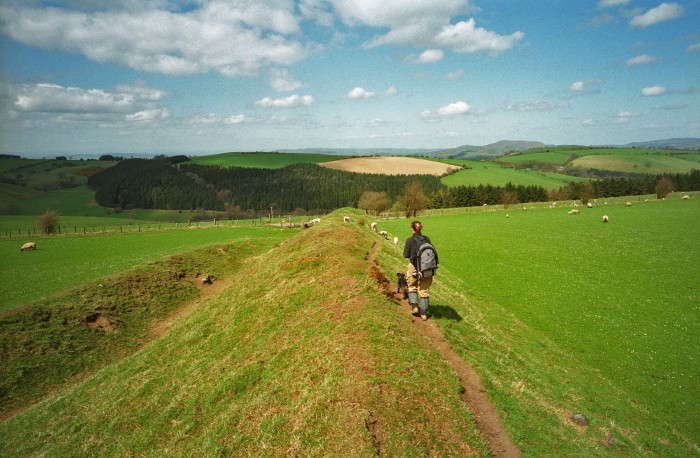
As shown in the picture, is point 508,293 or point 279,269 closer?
point 279,269

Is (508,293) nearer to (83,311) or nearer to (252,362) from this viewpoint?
(252,362)

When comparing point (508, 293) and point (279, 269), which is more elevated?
point (279, 269)

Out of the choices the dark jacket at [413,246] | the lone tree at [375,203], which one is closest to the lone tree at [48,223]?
the dark jacket at [413,246]

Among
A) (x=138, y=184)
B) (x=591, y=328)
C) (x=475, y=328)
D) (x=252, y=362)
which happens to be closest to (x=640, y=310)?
(x=591, y=328)

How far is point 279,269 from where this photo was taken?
19.5 metres

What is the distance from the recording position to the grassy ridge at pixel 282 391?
8453 millimetres

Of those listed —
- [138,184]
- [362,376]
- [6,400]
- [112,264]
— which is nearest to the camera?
[362,376]

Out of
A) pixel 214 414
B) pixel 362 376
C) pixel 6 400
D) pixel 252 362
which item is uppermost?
pixel 362 376

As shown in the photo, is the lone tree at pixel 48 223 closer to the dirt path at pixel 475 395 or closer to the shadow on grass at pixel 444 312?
the dirt path at pixel 475 395

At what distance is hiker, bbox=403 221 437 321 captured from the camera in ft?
45.2

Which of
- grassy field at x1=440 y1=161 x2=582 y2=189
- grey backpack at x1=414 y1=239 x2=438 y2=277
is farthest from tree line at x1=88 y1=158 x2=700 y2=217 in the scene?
grey backpack at x1=414 y1=239 x2=438 y2=277

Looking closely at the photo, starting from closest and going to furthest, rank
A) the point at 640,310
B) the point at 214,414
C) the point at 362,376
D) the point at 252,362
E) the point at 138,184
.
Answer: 1. the point at 362,376
2. the point at 214,414
3. the point at 252,362
4. the point at 640,310
5. the point at 138,184

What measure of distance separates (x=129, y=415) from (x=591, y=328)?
24310 millimetres

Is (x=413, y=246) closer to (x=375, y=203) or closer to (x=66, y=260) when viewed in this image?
(x=66, y=260)
